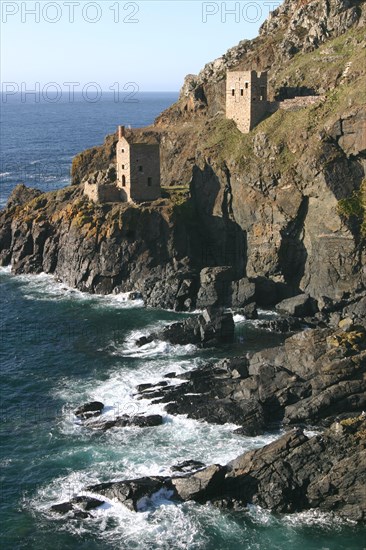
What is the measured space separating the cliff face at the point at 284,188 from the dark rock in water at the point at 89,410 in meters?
26.8

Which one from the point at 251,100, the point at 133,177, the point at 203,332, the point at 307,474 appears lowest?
the point at 307,474

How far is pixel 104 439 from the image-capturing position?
200ft

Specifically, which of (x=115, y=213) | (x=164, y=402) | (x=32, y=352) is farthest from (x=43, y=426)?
(x=115, y=213)

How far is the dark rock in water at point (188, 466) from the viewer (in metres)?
55.9

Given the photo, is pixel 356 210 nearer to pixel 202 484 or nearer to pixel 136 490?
pixel 202 484

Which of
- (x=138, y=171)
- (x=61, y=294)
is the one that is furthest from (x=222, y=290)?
(x=138, y=171)

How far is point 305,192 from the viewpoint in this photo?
93.2 metres

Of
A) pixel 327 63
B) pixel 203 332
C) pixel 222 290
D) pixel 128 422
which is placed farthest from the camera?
pixel 327 63

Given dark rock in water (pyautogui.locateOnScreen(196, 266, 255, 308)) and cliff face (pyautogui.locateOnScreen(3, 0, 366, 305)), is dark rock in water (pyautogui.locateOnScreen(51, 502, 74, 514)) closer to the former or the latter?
dark rock in water (pyautogui.locateOnScreen(196, 266, 255, 308))

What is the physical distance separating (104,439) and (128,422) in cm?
301

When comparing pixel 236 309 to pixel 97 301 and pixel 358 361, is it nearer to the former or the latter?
pixel 97 301

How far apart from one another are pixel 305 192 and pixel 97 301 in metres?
29.8

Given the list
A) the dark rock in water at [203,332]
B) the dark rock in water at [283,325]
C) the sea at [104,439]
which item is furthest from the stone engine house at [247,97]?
the dark rock in water at [203,332]

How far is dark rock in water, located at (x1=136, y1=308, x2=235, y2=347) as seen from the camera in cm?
7938
